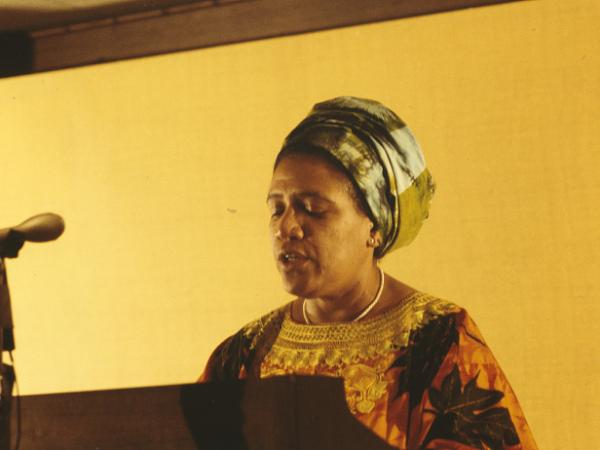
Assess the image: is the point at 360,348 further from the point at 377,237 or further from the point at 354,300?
the point at 377,237

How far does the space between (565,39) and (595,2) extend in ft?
0.35

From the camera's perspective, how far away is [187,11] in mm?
2336

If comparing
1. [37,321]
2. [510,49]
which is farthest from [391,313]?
[37,321]

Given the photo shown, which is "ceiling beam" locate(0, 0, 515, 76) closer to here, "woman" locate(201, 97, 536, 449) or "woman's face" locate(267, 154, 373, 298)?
"woman" locate(201, 97, 536, 449)

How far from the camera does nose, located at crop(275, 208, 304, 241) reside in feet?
6.71

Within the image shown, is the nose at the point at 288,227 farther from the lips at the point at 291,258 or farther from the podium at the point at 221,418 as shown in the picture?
the podium at the point at 221,418

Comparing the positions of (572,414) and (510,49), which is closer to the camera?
(572,414)

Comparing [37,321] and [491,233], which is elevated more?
[491,233]

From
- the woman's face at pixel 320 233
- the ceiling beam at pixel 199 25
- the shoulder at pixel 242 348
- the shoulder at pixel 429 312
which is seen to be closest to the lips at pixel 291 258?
the woman's face at pixel 320 233

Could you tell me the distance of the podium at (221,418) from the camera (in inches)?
52.2

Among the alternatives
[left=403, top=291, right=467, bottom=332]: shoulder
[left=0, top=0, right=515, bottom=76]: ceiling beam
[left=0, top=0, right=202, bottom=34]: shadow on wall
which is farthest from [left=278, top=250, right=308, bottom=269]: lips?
[left=0, top=0, right=202, bottom=34]: shadow on wall

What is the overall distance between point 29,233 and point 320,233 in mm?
673

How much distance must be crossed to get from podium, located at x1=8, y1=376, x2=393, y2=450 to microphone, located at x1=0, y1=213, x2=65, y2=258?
349mm

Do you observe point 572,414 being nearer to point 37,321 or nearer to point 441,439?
point 441,439
